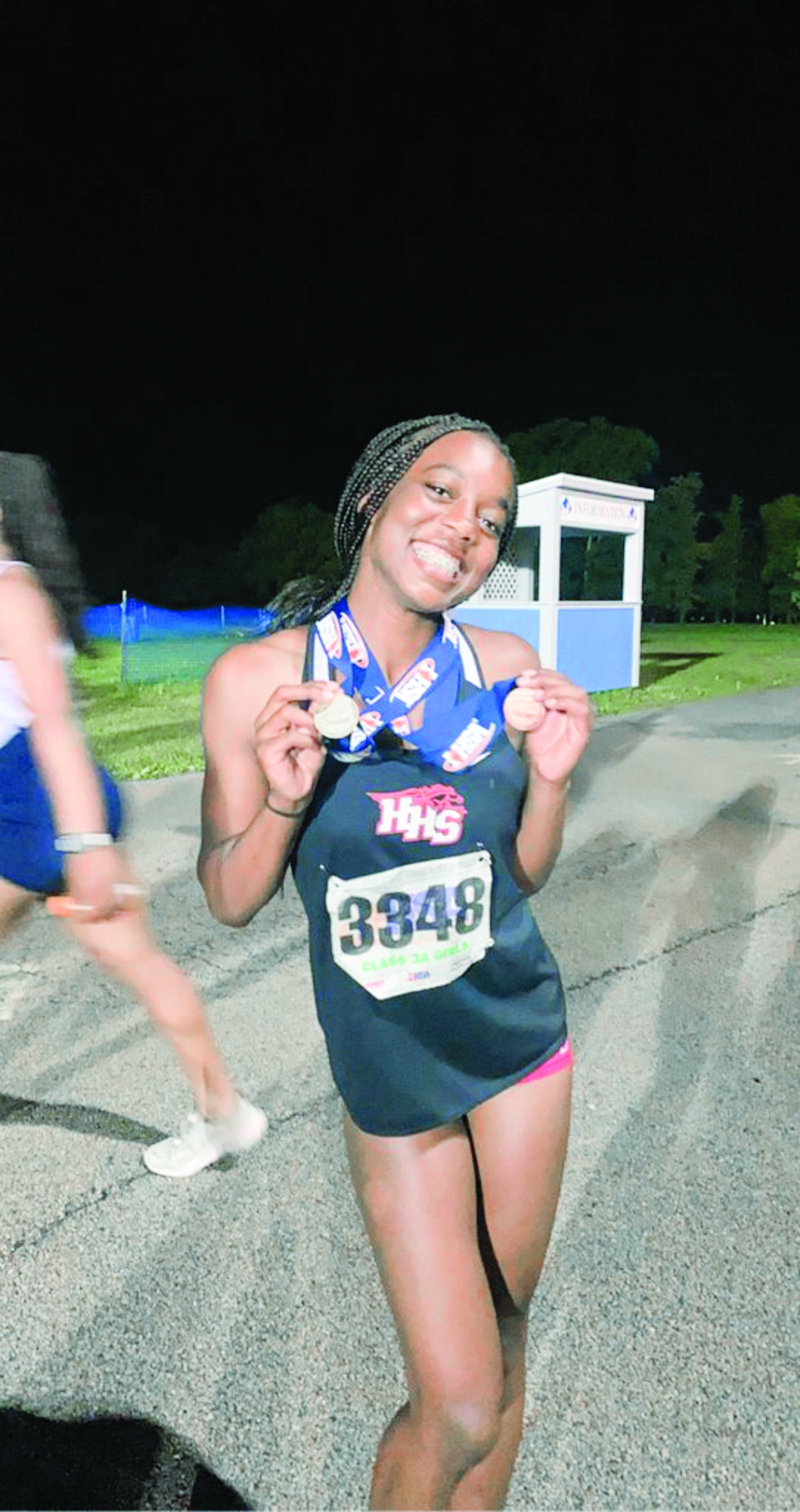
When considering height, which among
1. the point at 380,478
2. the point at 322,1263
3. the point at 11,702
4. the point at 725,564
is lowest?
the point at 725,564

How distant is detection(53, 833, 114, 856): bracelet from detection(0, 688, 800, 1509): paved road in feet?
3.48

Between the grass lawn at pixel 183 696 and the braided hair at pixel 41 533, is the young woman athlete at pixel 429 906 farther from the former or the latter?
the grass lawn at pixel 183 696

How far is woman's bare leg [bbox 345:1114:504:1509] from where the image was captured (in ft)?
5.27

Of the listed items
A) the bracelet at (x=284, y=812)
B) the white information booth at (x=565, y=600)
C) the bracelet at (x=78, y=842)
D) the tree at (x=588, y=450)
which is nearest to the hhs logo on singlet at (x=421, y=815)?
the bracelet at (x=284, y=812)

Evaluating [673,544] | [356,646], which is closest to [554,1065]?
[356,646]

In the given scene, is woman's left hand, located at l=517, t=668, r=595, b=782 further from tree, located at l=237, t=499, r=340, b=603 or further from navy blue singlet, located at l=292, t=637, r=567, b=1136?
tree, located at l=237, t=499, r=340, b=603

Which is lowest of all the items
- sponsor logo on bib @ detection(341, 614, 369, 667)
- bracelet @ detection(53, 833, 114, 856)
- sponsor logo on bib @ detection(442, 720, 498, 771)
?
bracelet @ detection(53, 833, 114, 856)

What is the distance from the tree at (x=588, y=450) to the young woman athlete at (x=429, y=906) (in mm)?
44282

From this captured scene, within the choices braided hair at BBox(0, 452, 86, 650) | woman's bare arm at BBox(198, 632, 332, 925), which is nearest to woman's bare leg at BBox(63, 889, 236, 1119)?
braided hair at BBox(0, 452, 86, 650)

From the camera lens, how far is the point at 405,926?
1687 mm

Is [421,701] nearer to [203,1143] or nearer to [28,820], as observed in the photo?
[28,820]

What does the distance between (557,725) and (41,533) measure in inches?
79.1

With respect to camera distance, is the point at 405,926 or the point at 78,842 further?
the point at 78,842

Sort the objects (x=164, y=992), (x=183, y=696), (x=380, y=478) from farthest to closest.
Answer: (x=183, y=696), (x=164, y=992), (x=380, y=478)
